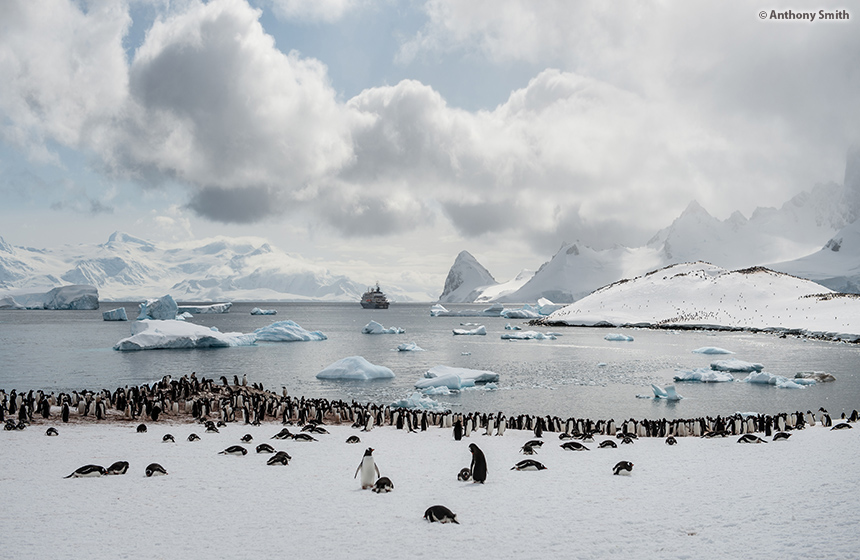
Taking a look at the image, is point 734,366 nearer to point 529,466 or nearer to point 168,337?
point 529,466

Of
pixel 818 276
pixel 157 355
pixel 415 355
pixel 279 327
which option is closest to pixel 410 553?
pixel 415 355

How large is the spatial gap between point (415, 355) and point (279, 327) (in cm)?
1895

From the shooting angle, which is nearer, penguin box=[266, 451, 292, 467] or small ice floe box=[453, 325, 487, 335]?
penguin box=[266, 451, 292, 467]

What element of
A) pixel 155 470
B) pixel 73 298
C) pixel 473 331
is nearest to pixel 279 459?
Answer: pixel 155 470

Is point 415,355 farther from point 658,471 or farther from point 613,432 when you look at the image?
point 658,471

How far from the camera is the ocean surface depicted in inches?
1042

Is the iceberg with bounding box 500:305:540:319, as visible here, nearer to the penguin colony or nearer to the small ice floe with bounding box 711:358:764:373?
the small ice floe with bounding box 711:358:764:373

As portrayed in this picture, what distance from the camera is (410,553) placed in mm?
7066

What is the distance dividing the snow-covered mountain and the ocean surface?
110727 millimetres

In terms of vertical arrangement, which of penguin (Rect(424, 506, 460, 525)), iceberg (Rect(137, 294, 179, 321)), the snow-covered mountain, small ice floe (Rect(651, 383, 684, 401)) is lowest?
small ice floe (Rect(651, 383, 684, 401))

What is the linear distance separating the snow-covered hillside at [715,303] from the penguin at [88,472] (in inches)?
2968

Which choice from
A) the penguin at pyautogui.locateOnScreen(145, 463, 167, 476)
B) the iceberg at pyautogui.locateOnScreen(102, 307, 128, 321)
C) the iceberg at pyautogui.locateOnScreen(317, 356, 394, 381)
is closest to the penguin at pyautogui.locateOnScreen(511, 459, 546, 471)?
the penguin at pyautogui.locateOnScreen(145, 463, 167, 476)

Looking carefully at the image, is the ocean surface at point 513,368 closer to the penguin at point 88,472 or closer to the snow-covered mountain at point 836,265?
the penguin at point 88,472

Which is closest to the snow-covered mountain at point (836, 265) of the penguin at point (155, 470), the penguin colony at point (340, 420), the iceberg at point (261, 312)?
the iceberg at point (261, 312)
